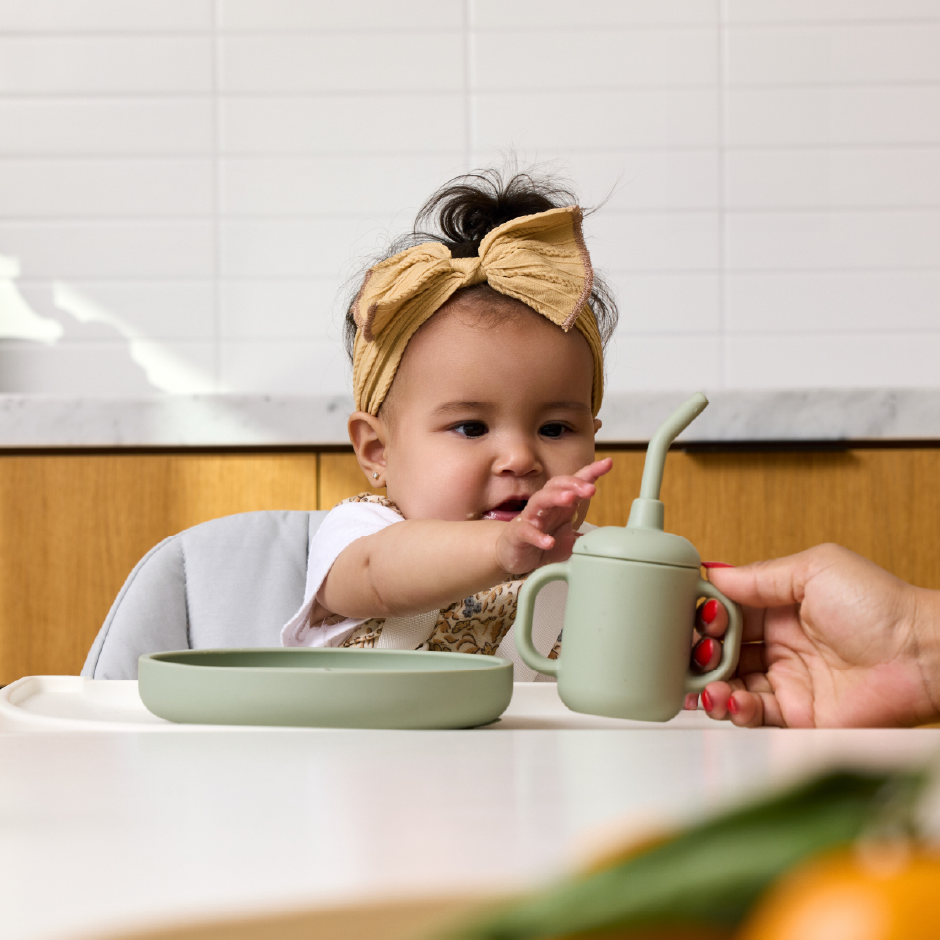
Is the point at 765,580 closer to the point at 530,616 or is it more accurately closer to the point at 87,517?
the point at 530,616

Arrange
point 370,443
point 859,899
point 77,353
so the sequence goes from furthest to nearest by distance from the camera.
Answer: point 77,353 < point 370,443 < point 859,899

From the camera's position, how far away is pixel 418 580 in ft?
3.00

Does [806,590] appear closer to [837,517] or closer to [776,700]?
[776,700]

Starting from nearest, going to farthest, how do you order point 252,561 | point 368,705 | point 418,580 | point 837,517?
point 368,705 → point 418,580 → point 252,561 → point 837,517

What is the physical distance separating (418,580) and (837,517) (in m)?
0.88

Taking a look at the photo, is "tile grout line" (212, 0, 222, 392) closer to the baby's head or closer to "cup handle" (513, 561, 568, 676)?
the baby's head

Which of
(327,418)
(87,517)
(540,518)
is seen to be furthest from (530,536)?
(87,517)

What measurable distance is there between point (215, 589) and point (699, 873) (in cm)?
113

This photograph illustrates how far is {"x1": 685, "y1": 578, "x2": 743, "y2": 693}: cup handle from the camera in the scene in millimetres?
574

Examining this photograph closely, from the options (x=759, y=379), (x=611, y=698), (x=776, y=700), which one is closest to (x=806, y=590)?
(x=776, y=700)

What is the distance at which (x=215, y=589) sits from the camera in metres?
1.17

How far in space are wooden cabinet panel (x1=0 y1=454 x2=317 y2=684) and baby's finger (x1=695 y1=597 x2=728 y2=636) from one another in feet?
3.28

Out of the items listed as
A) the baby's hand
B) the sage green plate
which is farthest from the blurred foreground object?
the baby's hand

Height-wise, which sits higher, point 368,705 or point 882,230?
point 882,230
